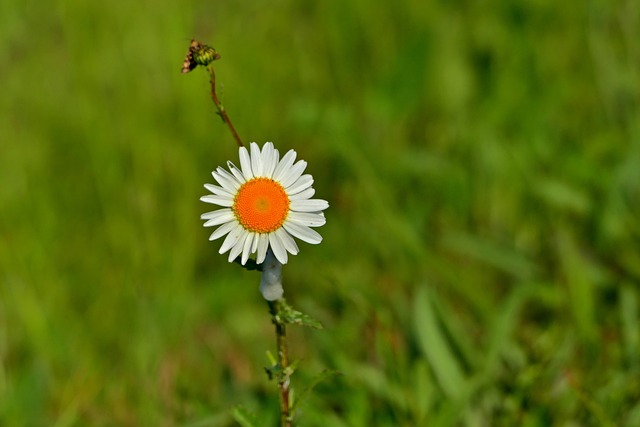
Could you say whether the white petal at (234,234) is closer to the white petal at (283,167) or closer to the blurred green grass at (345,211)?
the white petal at (283,167)

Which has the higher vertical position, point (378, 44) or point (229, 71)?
point (378, 44)

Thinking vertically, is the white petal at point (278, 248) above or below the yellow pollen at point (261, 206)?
below

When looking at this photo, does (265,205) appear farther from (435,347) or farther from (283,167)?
(435,347)

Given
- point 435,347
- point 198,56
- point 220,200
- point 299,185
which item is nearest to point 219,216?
point 220,200

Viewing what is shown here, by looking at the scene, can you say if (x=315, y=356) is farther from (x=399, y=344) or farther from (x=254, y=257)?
(x=254, y=257)

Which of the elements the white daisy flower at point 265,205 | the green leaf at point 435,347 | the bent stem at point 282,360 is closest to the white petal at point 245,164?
the white daisy flower at point 265,205

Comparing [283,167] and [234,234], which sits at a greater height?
[283,167]

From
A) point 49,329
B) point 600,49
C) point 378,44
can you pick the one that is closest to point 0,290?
point 49,329
